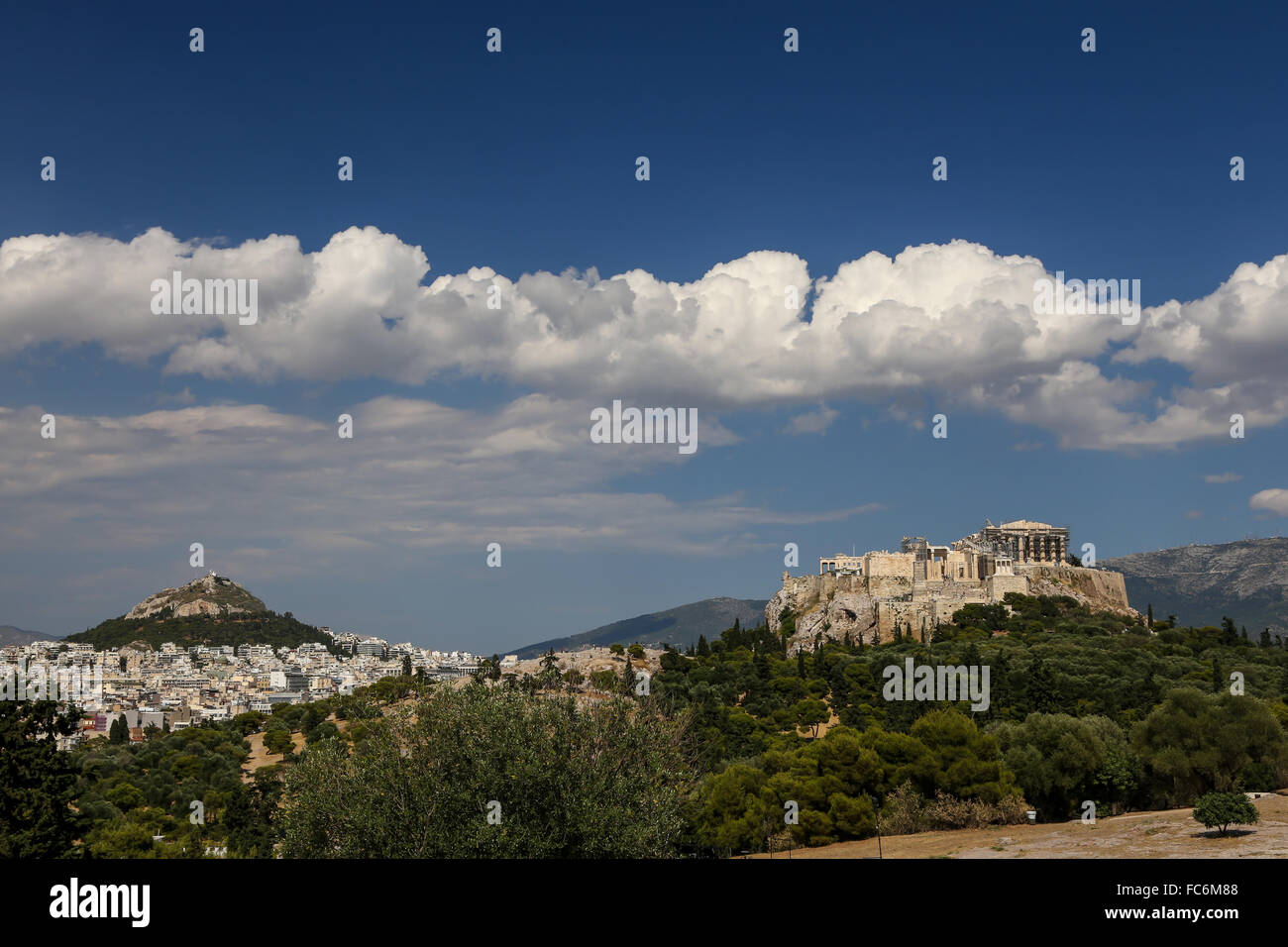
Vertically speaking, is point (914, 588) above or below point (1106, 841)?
above

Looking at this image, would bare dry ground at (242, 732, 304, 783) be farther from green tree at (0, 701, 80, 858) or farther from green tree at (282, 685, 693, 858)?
green tree at (282, 685, 693, 858)

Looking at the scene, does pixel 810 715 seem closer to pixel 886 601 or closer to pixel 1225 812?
pixel 886 601

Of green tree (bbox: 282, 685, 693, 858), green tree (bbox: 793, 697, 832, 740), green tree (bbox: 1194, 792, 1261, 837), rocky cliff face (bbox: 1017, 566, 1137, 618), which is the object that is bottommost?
green tree (bbox: 793, 697, 832, 740)

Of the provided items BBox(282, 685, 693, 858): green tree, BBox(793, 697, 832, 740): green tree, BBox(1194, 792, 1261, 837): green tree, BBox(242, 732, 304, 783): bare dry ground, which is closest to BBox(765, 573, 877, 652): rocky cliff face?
BBox(793, 697, 832, 740): green tree

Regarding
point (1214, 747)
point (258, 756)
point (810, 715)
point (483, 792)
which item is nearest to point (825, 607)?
point (810, 715)
